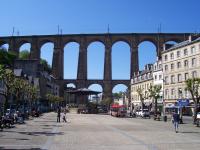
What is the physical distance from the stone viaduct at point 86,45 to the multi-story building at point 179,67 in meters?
42.4

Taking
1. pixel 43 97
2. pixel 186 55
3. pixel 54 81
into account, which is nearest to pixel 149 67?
pixel 186 55

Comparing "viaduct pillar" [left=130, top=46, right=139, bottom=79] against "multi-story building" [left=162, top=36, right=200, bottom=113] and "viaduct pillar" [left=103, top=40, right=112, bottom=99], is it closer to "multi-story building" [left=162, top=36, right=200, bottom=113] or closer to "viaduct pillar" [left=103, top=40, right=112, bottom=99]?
"viaduct pillar" [left=103, top=40, right=112, bottom=99]

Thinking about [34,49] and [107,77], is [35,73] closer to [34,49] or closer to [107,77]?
A: [107,77]

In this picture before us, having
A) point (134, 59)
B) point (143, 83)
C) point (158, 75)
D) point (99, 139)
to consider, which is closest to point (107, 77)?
point (134, 59)

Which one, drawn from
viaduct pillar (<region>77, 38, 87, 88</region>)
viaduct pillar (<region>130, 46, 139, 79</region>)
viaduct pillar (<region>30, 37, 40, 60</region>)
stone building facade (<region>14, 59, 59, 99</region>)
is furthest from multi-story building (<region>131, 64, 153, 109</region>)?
viaduct pillar (<region>30, 37, 40, 60</region>)

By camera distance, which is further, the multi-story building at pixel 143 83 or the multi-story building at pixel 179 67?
the multi-story building at pixel 143 83

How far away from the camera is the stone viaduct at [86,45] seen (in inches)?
4749

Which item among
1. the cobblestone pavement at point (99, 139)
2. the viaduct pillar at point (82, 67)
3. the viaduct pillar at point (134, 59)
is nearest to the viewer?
the cobblestone pavement at point (99, 139)

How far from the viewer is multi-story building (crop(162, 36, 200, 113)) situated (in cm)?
6631

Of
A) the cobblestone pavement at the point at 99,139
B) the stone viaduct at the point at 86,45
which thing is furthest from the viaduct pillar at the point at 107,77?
the cobblestone pavement at the point at 99,139

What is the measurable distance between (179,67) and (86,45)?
57.2 metres

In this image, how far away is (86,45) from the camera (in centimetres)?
12425

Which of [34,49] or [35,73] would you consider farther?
[34,49]

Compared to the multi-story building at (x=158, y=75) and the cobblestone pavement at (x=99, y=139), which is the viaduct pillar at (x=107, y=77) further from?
the cobblestone pavement at (x=99, y=139)
